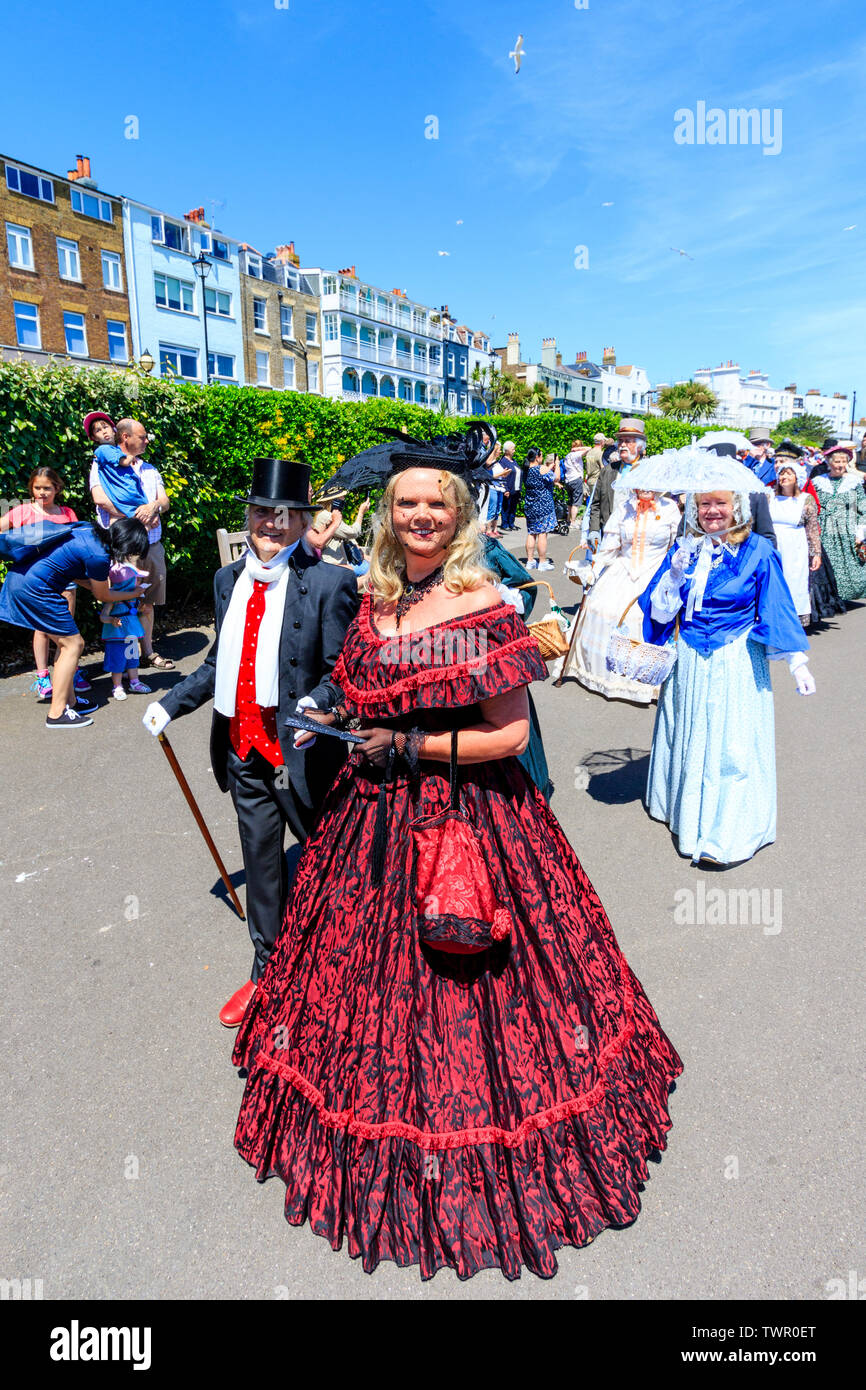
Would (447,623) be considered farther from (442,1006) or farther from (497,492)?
(497,492)

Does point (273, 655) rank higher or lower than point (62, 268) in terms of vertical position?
lower

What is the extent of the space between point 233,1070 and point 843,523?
11.6 meters

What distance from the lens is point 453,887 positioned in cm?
208

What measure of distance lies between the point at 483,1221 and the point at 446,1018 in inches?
20.4

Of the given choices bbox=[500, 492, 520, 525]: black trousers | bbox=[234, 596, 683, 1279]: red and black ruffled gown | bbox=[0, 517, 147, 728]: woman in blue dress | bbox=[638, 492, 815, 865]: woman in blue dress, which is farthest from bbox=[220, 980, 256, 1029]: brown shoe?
bbox=[500, 492, 520, 525]: black trousers

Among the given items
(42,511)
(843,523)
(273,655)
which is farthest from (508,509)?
(273,655)

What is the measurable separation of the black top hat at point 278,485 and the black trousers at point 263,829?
0.91 metres

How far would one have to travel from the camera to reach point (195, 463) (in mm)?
9617

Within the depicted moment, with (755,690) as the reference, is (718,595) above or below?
above

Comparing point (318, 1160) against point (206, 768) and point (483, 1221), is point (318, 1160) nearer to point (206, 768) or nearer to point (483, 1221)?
point (483, 1221)

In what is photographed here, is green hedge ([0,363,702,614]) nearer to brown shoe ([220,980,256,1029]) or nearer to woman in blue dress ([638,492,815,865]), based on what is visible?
woman in blue dress ([638,492,815,865])
